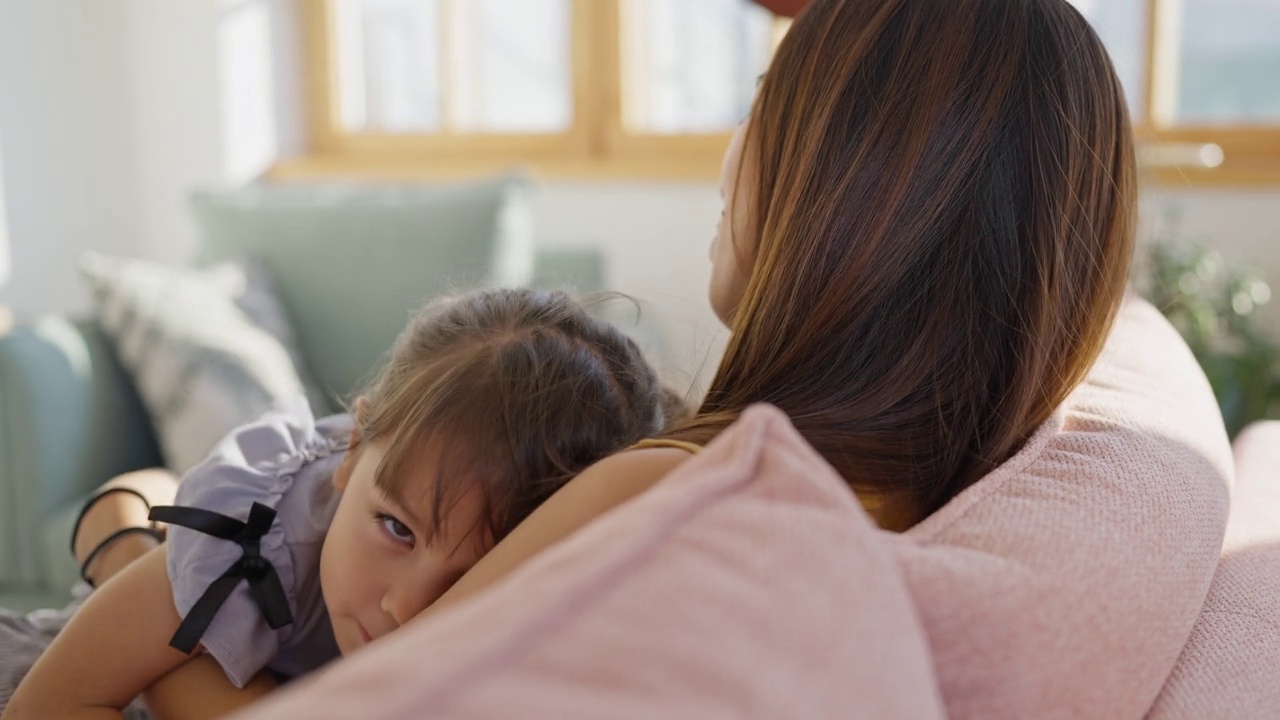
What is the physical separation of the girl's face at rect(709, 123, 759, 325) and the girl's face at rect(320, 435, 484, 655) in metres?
0.34

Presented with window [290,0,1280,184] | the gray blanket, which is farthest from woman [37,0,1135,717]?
window [290,0,1280,184]

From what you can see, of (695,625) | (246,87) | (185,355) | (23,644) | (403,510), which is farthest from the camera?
(246,87)

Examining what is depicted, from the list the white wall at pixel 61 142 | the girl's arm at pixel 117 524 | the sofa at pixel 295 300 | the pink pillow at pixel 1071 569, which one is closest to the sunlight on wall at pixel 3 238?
the white wall at pixel 61 142

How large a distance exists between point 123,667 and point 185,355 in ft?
4.60

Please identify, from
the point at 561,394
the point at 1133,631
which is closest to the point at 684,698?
the point at 1133,631

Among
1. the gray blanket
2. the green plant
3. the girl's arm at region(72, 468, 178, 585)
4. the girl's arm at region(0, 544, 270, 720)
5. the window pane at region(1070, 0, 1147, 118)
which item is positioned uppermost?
the window pane at region(1070, 0, 1147, 118)

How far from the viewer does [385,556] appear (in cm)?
89

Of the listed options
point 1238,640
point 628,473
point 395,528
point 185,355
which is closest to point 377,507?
point 395,528

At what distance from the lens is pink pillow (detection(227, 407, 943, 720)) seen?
42cm

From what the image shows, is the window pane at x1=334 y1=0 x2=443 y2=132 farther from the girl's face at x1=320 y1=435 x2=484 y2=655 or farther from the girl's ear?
the girl's face at x1=320 y1=435 x2=484 y2=655

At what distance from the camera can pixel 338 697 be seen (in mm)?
413

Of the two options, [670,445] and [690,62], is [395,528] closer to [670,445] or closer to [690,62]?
[670,445]

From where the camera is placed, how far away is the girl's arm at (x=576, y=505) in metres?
0.72

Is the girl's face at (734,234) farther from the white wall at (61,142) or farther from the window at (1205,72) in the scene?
the white wall at (61,142)
